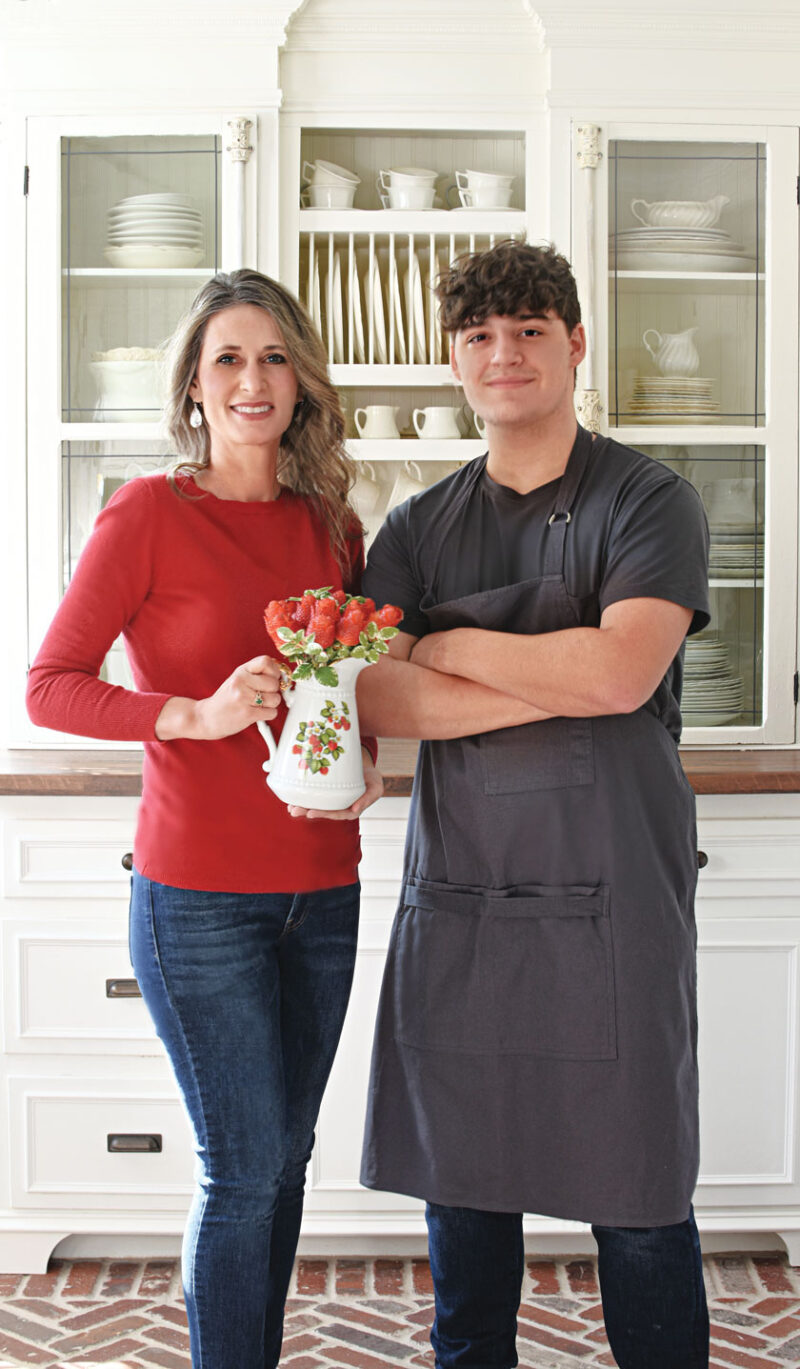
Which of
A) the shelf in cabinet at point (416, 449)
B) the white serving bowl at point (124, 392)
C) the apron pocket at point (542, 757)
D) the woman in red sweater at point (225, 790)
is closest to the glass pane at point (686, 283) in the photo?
the shelf in cabinet at point (416, 449)

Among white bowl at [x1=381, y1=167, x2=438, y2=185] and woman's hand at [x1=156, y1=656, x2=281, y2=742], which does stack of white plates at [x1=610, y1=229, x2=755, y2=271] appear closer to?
Result: white bowl at [x1=381, y1=167, x2=438, y2=185]

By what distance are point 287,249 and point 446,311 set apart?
1.25m

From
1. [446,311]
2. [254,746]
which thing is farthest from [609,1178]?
[446,311]

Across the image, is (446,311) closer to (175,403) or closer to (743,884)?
(175,403)

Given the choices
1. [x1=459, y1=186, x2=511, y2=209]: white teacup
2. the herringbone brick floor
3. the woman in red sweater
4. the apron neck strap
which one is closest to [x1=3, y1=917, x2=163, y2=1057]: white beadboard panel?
the herringbone brick floor

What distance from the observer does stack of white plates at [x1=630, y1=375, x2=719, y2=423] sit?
105 inches

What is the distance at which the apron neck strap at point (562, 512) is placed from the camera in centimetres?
150

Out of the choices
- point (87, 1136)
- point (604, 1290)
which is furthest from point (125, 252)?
point (604, 1290)

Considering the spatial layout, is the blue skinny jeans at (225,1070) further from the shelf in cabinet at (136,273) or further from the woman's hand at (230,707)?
the shelf in cabinet at (136,273)

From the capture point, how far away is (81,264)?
2.65 metres

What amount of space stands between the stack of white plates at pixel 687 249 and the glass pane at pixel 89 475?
1092 millimetres

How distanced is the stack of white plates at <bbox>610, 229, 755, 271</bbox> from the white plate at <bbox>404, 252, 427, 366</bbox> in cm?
44

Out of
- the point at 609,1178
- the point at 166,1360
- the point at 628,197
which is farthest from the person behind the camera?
the point at 628,197

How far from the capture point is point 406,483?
2.74 metres
